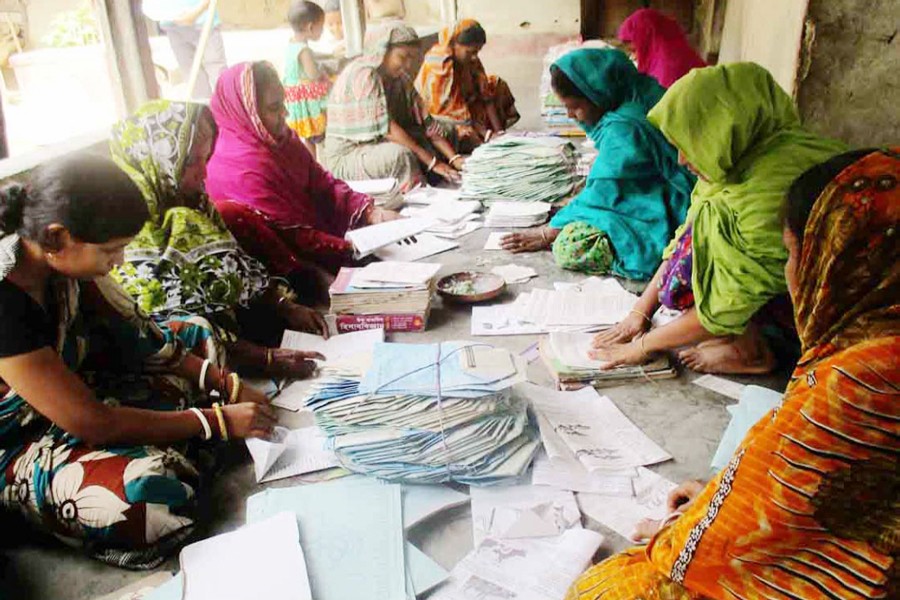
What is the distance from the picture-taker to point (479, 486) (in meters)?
1.53

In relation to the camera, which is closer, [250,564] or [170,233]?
[250,564]

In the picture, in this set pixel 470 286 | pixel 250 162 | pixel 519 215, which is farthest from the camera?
pixel 519 215

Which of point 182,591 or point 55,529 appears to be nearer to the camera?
point 182,591

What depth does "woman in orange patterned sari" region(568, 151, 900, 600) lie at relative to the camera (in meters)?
0.84

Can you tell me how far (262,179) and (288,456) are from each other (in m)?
1.38

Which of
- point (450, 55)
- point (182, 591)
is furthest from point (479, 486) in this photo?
point (450, 55)

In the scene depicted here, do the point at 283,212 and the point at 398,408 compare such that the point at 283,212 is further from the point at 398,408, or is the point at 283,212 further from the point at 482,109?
the point at 482,109

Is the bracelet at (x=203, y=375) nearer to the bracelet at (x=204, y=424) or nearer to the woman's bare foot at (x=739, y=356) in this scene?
the bracelet at (x=204, y=424)

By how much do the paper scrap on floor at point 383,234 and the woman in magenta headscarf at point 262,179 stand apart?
0.06 meters

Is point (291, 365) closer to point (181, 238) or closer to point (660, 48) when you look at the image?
point (181, 238)

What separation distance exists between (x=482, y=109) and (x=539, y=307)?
3.19 metres

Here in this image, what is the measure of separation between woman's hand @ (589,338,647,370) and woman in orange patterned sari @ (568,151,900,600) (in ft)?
3.13

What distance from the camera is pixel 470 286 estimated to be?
256 cm

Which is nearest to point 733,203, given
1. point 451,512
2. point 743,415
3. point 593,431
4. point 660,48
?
point 743,415
